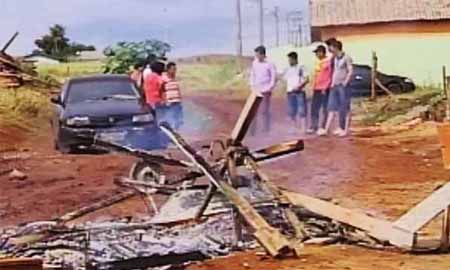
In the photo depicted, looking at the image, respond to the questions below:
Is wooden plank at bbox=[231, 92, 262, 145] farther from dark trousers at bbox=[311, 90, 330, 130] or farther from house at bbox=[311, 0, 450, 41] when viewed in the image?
house at bbox=[311, 0, 450, 41]

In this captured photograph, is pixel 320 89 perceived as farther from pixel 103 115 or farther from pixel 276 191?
pixel 103 115

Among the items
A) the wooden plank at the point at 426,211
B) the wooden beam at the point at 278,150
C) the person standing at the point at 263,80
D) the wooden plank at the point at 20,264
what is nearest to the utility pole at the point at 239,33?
the person standing at the point at 263,80

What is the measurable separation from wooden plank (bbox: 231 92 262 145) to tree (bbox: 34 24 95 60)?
0.47 meters

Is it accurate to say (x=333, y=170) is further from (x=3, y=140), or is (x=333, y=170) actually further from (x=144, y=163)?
(x=3, y=140)

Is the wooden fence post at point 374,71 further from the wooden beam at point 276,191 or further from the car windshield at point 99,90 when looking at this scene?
the car windshield at point 99,90

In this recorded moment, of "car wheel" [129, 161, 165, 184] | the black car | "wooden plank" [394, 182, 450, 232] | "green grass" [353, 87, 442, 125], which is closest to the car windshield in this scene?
the black car

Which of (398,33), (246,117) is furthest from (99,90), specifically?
(398,33)

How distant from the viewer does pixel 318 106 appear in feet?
12.0

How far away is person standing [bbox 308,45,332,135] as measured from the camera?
12.0 ft

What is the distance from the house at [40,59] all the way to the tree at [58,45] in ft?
0.04

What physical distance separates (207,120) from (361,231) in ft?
1.90

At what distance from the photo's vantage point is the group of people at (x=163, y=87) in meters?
3.61

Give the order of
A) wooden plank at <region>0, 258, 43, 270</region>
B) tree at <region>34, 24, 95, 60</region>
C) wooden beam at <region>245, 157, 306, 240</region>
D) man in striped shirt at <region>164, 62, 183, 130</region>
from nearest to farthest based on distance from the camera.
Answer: wooden plank at <region>0, 258, 43, 270</region> → tree at <region>34, 24, 95, 60</region> → man in striped shirt at <region>164, 62, 183, 130</region> → wooden beam at <region>245, 157, 306, 240</region>

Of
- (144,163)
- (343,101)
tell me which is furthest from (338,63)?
(144,163)
